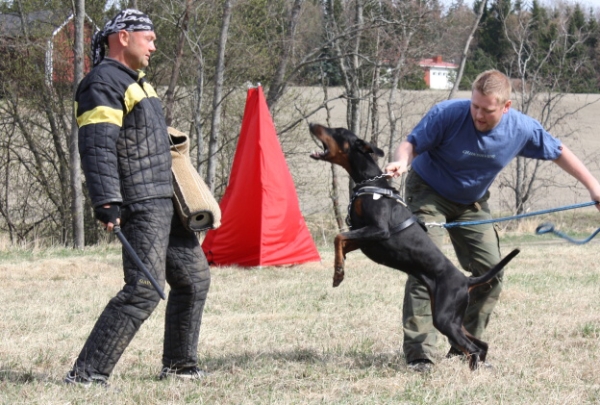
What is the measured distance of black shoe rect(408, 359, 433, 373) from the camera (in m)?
4.33

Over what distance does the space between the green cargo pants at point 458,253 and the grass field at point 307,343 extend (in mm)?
226

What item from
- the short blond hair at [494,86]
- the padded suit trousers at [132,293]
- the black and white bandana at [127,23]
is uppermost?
the black and white bandana at [127,23]

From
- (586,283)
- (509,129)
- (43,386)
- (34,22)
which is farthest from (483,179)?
(34,22)

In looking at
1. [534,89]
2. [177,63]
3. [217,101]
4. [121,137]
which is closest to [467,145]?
[121,137]

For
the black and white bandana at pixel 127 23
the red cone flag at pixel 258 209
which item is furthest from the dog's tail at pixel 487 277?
the red cone flag at pixel 258 209

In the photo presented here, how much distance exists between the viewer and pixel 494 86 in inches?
163

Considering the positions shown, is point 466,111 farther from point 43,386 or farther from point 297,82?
point 297,82

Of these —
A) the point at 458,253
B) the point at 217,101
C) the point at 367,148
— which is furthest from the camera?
the point at 217,101

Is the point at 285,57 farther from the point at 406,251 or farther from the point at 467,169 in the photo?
the point at 406,251

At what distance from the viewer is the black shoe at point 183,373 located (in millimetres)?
4121

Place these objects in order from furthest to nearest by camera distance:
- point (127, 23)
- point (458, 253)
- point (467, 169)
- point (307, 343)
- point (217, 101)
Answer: point (217, 101)
point (307, 343)
point (458, 253)
point (467, 169)
point (127, 23)

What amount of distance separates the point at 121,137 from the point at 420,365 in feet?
6.69

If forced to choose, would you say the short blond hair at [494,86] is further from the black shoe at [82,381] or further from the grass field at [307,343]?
the black shoe at [82,381]

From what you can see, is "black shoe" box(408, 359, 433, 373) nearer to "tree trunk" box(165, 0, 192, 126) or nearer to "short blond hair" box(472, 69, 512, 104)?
"short blond hair" box(472, 69, 512, 104)
